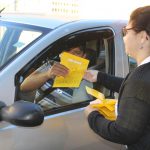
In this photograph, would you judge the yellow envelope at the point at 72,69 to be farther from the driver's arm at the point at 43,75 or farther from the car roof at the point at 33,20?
the car roof at the point at 33,20

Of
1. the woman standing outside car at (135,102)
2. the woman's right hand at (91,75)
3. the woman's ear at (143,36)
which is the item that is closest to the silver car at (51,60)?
the woman's right hand at (91,75)

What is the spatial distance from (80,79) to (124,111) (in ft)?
2.99

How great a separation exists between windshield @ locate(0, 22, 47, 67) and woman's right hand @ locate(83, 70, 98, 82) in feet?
1.31

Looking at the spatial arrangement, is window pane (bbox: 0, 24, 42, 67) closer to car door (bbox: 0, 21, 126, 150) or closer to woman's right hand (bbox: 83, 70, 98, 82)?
car door (bbox: 0, 21, 126, 150)

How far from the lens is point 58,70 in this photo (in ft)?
8.96

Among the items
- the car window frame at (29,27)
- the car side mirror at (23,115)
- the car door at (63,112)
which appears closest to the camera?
the car side mirror at (23,115)

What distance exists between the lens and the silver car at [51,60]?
2.47m

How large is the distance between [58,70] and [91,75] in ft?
0.80

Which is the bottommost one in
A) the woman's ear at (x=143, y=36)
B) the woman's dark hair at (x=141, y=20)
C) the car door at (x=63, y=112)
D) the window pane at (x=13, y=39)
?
the car door at (x=63, y=112)

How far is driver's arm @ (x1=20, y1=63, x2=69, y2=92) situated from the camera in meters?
2.64

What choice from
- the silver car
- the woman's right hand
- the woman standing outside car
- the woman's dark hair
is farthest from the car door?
the woman's dark hair

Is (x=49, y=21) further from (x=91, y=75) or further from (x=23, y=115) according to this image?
(x=23, y=115)

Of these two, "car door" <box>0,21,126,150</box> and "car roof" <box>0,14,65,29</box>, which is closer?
"car door" <box>0,21,126,150</box>

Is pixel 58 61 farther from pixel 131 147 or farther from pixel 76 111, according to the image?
pixel 131 147
